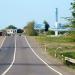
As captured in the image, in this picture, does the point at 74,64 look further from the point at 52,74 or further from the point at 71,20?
the point at 71,20

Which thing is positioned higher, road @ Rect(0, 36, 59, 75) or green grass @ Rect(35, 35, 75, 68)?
road @ Rect(0, 36, 59, 75)

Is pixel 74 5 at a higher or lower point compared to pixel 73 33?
higher

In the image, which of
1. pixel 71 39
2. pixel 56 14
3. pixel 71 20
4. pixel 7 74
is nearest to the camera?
pixel 7 74

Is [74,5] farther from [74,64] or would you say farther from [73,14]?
[74,64]

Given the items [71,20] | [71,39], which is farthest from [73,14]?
[71,39]

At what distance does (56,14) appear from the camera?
7092 inches

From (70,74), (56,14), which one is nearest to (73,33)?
(56,14)

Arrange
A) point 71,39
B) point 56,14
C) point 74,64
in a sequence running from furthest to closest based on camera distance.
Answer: point 56,14 < point 71,39 < point 74,64

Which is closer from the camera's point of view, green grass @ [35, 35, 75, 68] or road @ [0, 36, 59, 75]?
road @ [0, 36, 59, 75]

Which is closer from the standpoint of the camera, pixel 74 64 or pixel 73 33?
pixel 74 64

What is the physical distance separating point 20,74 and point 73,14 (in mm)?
83674

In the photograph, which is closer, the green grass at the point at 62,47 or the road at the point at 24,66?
the road at the point at 24,66

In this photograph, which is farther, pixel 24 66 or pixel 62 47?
pixel 62 47

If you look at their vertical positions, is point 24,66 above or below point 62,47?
above
